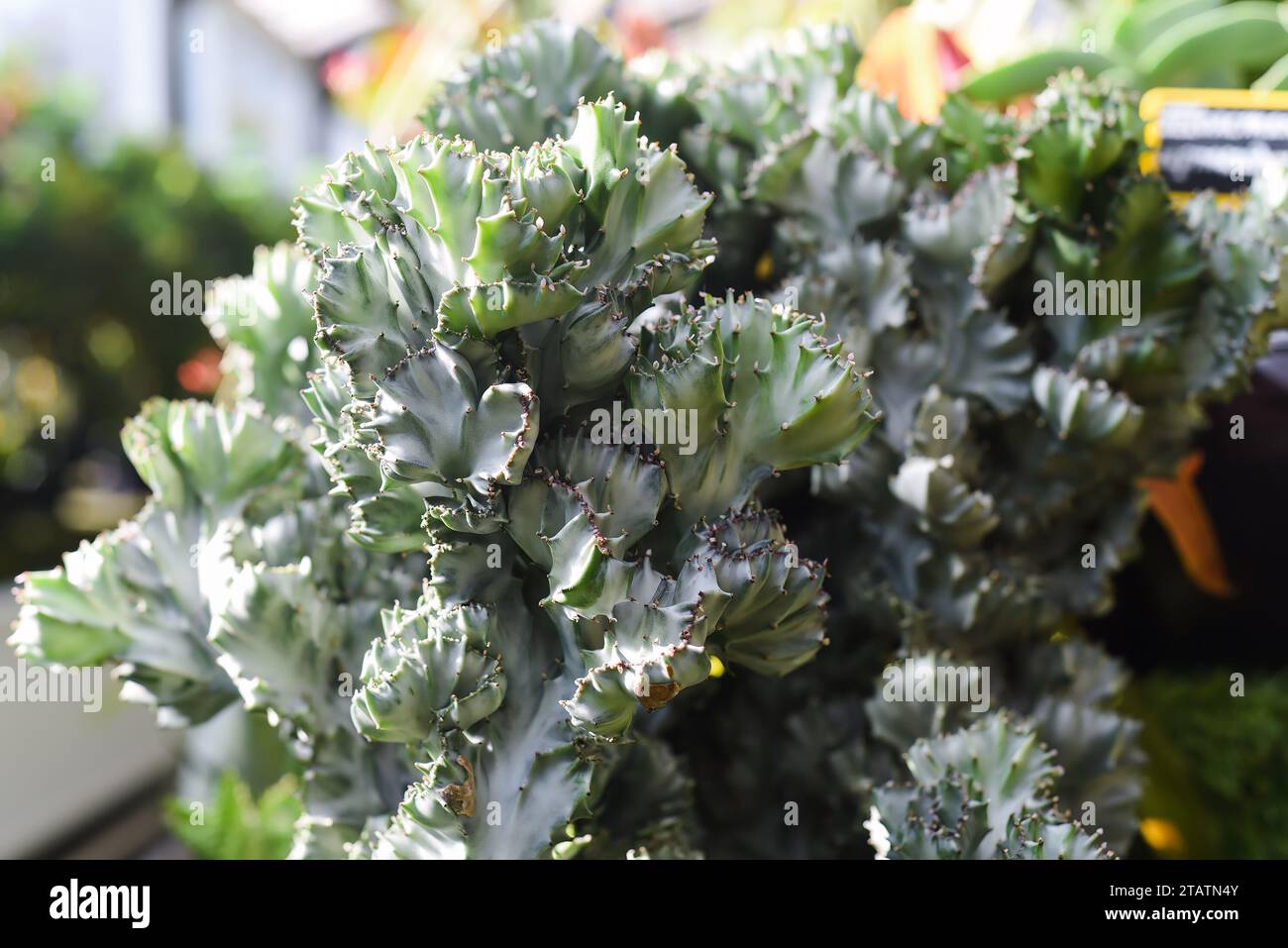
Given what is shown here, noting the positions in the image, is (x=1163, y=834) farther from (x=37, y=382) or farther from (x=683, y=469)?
(x=37, y=382)

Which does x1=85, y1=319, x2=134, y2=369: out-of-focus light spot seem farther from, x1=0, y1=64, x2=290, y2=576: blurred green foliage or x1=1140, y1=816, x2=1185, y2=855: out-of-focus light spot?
x1=1140, y1=816, x2=1185, y2=855: out-of-focus light spot

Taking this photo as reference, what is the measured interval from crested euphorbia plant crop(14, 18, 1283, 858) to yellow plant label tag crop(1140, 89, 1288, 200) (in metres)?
0.21

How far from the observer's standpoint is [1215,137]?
Answer: 3.08ft

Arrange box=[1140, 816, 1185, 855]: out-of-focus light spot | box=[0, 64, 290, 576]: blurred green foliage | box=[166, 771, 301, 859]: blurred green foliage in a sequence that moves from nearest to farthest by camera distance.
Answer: box=[1140, 816, 1185, 855]: out-of-focus light spot < box=[166, 771, 301, 859]: blurred green foliage < box=[0, 64, 290, 576]: blurred green foliage

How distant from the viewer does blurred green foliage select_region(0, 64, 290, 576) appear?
7.20 ft

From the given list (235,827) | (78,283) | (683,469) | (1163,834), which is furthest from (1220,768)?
(78,283)

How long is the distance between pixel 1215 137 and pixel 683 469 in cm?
71

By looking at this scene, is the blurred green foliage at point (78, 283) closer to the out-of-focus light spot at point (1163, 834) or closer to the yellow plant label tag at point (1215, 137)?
the yellow plant label tag at point (1215, 137)

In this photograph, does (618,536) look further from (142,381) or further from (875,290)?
(142,381)

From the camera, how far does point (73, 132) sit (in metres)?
2.41

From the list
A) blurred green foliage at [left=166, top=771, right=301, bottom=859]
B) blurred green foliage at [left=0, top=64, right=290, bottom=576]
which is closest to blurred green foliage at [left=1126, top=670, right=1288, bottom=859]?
blurred green foliage at [left=166, top=771, right=301, bottom=859]

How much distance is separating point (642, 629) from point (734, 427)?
0.12 meters

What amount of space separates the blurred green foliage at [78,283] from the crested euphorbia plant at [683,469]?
5.63ft
